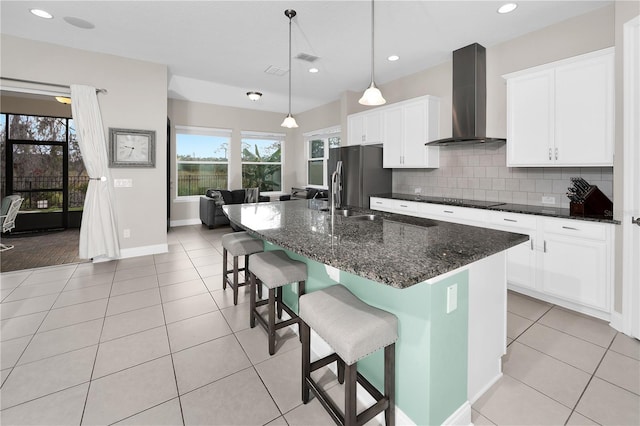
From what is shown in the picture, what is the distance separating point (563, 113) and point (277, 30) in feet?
10.00

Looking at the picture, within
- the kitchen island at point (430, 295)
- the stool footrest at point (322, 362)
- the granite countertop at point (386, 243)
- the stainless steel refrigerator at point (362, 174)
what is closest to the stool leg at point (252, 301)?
the granite countertop at point (386, 243)

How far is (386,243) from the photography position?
147 cm

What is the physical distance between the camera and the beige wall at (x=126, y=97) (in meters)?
3.63

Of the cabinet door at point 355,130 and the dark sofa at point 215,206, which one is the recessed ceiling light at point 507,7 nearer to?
the cabinet door at point 355,130

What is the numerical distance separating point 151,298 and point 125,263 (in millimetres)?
1478

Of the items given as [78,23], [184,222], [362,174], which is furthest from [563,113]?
[184,222]

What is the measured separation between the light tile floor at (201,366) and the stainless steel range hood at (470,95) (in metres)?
1.95

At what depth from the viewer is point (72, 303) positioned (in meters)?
2.84

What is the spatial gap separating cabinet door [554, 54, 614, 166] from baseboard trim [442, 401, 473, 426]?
248cm

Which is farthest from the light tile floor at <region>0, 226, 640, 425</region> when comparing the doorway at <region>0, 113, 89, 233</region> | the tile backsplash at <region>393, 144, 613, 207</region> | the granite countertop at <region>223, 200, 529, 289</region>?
the doorway at <region>0, 113, 89, 233</region>

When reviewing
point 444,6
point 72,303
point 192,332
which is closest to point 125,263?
point 72,303

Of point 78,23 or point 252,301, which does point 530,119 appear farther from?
point 78,23

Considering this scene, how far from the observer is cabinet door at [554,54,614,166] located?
2527 millimetres

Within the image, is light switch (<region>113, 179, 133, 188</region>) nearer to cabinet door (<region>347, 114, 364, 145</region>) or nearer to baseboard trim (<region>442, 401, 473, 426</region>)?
cabinet door (<region>347, 114, 364, 145</region>)
